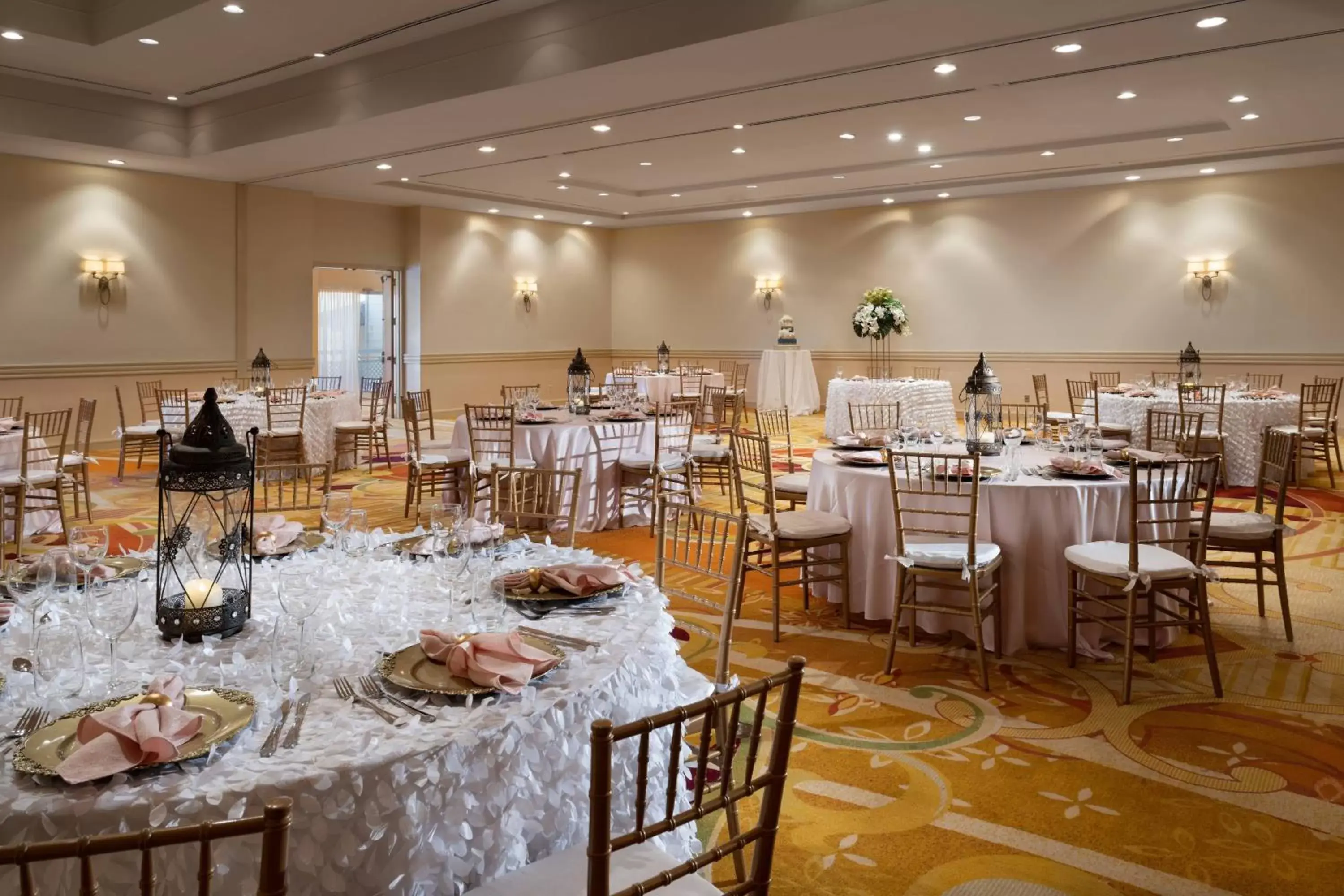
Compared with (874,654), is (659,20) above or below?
above

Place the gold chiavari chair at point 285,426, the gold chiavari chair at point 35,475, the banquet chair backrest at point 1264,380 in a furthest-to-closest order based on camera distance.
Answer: the banquet chair backrest at point 1264,380 → the gold chiavari chair at point 285,426 → the gold chiavari chair at point 35,475

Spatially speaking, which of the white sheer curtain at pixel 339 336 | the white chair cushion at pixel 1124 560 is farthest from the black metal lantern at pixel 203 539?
the white sheer curtain at pixel 339 336

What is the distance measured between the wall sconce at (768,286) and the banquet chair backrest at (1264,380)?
22.6 feet

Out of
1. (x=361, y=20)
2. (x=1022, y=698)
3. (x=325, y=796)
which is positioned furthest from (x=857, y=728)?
(x=361, y=20)

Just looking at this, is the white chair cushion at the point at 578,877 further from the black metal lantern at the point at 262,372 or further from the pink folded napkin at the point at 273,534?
the black metal lantern at the point at 262,372

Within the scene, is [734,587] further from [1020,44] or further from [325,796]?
[1020,44]

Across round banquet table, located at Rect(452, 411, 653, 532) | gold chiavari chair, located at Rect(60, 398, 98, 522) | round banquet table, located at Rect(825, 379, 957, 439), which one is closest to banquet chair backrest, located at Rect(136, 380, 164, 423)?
gold chiavari chair, located at Rect(60, 398, 98, 522)

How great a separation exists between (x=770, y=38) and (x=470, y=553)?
5.03 m

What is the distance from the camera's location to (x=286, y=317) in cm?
1306

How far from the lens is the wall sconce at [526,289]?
15984 mm

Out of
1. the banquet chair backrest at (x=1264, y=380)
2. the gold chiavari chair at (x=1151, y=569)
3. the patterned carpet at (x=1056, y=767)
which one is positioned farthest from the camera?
the banquet chair backrest at (x=1264, y=380)

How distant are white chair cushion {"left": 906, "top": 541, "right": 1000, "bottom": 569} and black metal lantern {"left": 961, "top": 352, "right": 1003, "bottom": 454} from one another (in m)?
0.81

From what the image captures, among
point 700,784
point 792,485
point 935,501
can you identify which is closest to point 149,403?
point 792,485

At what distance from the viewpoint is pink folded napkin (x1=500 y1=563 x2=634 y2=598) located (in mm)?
2480
